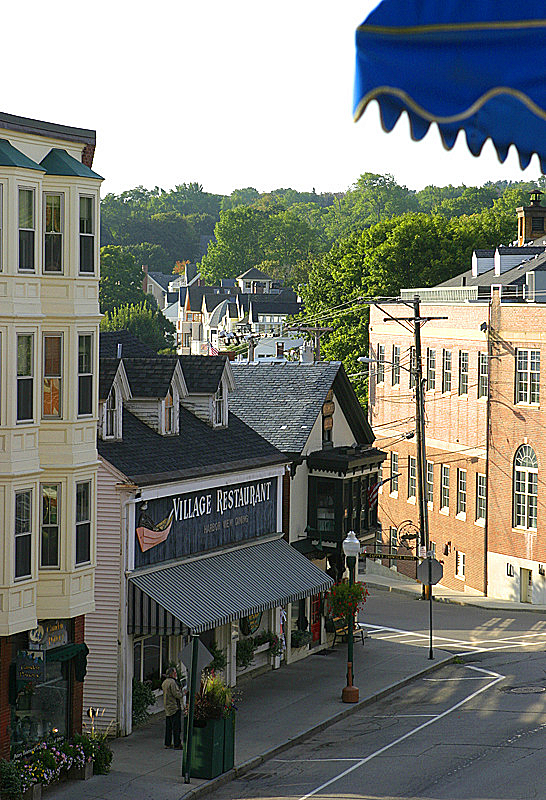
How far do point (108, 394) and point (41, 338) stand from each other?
5.06 meters

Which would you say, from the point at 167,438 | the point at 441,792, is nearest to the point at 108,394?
the point at 167,438

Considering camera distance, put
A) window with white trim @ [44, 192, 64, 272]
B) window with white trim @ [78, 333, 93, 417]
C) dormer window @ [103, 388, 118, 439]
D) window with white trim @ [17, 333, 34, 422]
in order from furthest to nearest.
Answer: dormer window @ [103, 388, 118, 439], window with white trim @ [78, 333, 93, 417], window with white trim @ [44, 192, 64, 272], window with white trim @ [17, 333, 34, 422]

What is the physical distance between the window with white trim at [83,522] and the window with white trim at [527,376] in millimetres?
27673

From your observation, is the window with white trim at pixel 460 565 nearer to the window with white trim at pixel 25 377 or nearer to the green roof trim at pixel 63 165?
the green roof trim at pixel 63 165

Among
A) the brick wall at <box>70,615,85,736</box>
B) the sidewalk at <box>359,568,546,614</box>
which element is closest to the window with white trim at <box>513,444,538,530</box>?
the sidewalk at <box>359,568,546,614</box>

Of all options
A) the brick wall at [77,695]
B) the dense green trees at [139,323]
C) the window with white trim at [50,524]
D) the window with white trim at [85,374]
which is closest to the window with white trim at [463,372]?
the window with white trim at [85,374]

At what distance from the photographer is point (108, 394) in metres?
27.3

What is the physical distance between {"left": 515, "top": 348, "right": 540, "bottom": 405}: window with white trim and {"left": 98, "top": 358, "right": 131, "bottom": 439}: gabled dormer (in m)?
23.5

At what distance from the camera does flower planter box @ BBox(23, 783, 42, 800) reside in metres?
21.2

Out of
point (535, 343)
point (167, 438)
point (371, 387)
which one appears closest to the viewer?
point (167, 438)

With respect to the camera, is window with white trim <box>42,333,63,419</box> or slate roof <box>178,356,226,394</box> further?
slate roof <box>178,356,226,394</box>

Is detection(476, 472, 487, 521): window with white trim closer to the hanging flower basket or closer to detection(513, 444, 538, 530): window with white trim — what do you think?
detection(513, 444, 538, 530): window with white trim

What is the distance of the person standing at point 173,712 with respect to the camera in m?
25.2

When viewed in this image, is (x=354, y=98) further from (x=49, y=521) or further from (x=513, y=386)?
(x=513, y=386)
